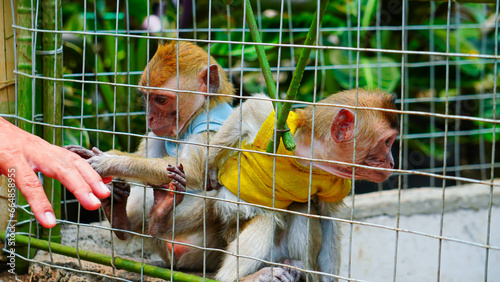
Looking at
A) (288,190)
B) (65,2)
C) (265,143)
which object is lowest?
(288,190)

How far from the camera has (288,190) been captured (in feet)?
10.8

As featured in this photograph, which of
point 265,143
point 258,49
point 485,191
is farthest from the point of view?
point 485,191

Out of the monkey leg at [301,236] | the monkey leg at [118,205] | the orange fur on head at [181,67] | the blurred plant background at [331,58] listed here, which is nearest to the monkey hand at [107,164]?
the monkey leg at [118,205]

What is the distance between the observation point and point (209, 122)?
3654 mm

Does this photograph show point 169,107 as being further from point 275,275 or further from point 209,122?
point 275,275

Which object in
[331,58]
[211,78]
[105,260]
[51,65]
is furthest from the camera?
[331,58]

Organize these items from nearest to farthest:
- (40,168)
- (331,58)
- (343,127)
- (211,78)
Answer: (40,168)
(343,127)
(211,78)
(331,58)

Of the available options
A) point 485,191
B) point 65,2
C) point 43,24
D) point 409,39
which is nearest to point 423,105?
point 409,39

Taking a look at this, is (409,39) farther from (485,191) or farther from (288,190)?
(288,190)

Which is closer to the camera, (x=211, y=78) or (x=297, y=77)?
(x=297, y=77)

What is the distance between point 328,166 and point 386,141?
0.34 m

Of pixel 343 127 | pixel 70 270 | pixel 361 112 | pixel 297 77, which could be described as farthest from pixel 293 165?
pixel 70 270

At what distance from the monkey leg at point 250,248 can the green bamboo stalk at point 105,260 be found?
24cm

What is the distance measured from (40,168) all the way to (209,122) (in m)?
1.49
